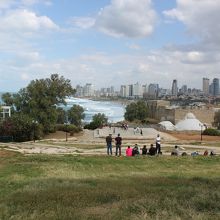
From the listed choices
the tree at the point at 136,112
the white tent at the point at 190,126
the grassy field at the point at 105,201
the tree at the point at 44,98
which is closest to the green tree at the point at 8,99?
the tree at the point at 44,98

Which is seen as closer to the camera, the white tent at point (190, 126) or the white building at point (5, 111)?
the white building at point (5, 111)

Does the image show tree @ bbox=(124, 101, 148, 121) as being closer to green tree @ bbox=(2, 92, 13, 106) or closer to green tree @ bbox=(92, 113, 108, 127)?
green tree @ bbox=(92, 113, 108, 127)

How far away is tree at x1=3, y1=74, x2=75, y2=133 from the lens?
66.7 m

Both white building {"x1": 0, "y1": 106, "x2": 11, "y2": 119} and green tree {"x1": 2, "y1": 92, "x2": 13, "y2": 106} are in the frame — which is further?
green tree {"x1": 2, "y1": 92, "x2": 13, "y2": 106}

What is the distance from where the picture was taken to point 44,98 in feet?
223

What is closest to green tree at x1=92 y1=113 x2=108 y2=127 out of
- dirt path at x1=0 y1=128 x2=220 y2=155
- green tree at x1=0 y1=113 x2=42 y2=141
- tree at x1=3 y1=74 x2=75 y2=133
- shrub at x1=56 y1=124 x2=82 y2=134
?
shrub at x1=56 y1=124 x2=82 y2=134

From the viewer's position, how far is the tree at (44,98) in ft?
219

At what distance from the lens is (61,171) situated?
21656 millimetres

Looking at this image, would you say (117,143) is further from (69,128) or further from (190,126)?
(190,126)

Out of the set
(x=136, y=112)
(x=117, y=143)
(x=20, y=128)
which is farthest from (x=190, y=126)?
(x=117, y=143)

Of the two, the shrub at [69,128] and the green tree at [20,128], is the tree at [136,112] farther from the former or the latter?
the green tree at [20,128]

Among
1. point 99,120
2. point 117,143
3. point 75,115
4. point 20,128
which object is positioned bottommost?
point 117,143

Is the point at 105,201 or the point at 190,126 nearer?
the point at 105,201

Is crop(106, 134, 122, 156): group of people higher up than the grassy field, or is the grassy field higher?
crop(106, 134, 122, 156): group of people
